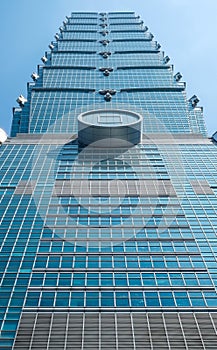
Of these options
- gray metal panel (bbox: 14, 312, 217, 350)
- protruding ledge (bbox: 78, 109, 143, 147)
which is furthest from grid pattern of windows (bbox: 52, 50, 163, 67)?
gray metal panel (bbox: 14, 312, 217, 350)

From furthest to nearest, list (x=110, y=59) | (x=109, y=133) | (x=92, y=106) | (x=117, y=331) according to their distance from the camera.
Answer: (x=110, y=59) → (x=92, y=106) → (x=109, y=133) → (x=117, y=331)

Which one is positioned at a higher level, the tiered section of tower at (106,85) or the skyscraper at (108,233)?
the skyscraper at (108,233)

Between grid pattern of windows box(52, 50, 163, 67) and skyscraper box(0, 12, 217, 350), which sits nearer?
skyscraper box(0, 12, 217, 350)

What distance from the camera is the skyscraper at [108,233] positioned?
37438 mm

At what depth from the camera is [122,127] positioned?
78188mm

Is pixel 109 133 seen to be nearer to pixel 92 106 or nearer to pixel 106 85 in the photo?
pixel 92 106

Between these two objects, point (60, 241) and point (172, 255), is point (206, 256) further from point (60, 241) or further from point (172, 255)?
point (60, 241)

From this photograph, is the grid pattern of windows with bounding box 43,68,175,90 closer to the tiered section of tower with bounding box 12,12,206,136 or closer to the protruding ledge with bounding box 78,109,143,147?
the tiered section of tower with bounding box 12,12,206,136

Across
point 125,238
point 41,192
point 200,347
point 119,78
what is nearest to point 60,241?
point 125,238

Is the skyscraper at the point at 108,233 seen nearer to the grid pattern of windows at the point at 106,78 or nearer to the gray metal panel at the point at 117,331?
the gray metal panel at the point at 117,331

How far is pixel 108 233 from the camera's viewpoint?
51875 mm

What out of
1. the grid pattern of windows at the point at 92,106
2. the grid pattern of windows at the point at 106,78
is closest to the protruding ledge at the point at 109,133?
the grid pattern of windows at the point at 92,106

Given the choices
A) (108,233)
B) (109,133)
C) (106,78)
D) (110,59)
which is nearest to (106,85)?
(106,78)

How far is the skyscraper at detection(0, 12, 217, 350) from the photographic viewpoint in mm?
37438
